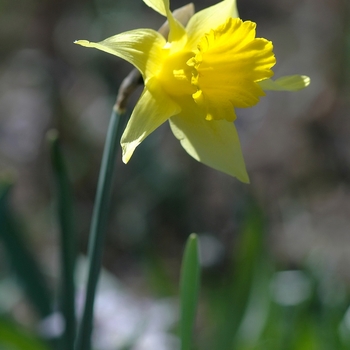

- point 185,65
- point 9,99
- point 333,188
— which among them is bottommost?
point 333,188

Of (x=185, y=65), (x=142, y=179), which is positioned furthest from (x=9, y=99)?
(x=185, y=65)

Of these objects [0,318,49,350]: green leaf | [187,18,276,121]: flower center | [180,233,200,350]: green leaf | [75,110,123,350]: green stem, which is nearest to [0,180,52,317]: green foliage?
[0,318,49,350]: green leaf

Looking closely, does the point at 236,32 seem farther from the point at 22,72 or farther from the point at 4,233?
the point at 22,72

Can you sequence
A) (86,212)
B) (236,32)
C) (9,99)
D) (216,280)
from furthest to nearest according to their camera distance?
(9,99) < (86,212) < (216,280) < (236,32)

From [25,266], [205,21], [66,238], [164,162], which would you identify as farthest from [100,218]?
[164,162]

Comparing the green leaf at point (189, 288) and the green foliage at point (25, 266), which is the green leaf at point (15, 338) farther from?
the green leaf at point (189, 288)

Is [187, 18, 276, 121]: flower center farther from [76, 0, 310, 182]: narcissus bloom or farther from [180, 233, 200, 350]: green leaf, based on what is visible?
[180, 233, 200, 350]: green leaf

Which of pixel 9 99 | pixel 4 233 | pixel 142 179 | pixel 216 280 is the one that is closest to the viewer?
pixel 4 233

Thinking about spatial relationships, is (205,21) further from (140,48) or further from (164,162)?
(164,162)
